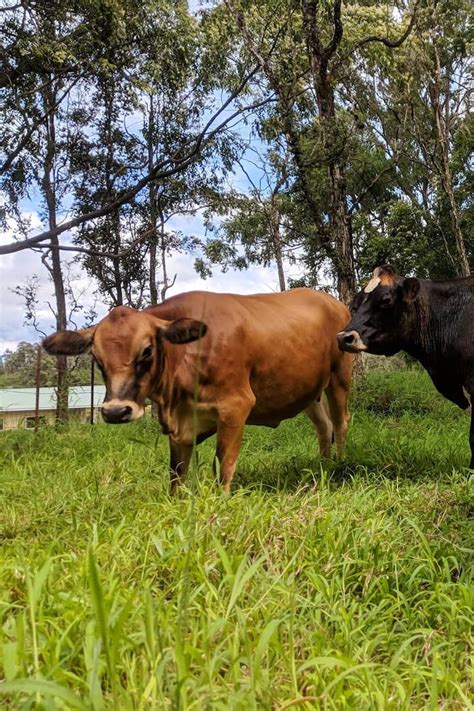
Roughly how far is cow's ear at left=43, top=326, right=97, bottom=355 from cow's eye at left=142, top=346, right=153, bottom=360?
44cm

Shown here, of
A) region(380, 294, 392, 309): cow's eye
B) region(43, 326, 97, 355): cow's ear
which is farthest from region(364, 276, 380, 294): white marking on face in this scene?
region(43, 326, 97, 355): cow's ear

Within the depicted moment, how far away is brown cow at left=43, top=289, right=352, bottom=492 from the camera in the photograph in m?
3.33

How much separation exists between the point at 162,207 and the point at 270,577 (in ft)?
36.9

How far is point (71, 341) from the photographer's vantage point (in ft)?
12.1

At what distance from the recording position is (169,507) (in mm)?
2941

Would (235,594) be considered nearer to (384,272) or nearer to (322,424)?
(384,272)

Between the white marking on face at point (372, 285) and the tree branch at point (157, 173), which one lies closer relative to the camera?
the white marking on face at point (372, 285)

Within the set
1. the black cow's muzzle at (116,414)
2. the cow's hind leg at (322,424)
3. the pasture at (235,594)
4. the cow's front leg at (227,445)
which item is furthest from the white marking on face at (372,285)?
the black cow's muzzle at (116,414)

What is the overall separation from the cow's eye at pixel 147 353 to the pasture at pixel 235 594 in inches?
28.4

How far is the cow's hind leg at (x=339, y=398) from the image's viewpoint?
5219 millimetres

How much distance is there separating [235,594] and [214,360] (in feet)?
6.87

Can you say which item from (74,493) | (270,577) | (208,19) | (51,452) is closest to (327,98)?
(208,19)

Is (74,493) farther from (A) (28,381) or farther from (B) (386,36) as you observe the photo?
(A) (28,381)

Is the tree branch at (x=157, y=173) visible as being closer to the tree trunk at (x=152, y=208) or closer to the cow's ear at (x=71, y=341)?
the tree trunk at (x=152, y=208)
